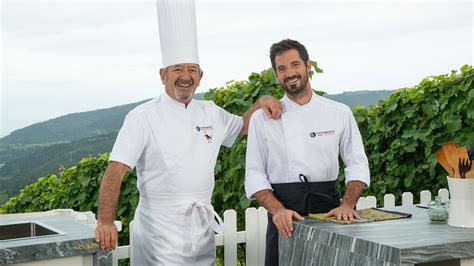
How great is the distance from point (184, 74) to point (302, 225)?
2.78ft

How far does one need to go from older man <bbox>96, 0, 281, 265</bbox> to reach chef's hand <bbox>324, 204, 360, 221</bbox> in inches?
19.4

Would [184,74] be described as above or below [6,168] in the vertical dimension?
above

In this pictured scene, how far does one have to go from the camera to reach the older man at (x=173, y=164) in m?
3.05

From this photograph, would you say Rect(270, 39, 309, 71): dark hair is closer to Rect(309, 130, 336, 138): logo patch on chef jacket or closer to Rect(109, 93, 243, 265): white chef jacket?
Rect(309, 130, 336, 138): logo patch on chef jacket

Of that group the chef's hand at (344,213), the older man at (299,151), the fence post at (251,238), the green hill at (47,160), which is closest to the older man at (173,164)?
the older man at (299,151)

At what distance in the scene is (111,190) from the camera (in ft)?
9.68

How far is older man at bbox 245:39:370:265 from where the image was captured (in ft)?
9.99

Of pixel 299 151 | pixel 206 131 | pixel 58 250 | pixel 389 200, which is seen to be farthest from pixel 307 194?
pixel 389 200

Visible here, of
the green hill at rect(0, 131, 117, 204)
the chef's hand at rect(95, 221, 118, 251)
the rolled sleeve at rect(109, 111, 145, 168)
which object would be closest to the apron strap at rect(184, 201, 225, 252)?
the rolled sleeve at rect(109, 111, 145, 168)

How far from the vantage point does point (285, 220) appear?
2.81m

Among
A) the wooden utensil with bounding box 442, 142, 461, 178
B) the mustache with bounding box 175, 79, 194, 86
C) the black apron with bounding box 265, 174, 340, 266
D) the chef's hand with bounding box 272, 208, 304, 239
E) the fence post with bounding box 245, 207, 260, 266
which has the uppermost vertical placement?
the mustache with bounding box 175, 79, 194, 86

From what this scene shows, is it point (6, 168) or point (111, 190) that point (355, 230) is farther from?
point (6, 168)

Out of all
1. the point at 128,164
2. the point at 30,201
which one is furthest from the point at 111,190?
the point at 30,201

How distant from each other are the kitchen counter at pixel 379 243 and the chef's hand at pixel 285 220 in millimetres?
32
